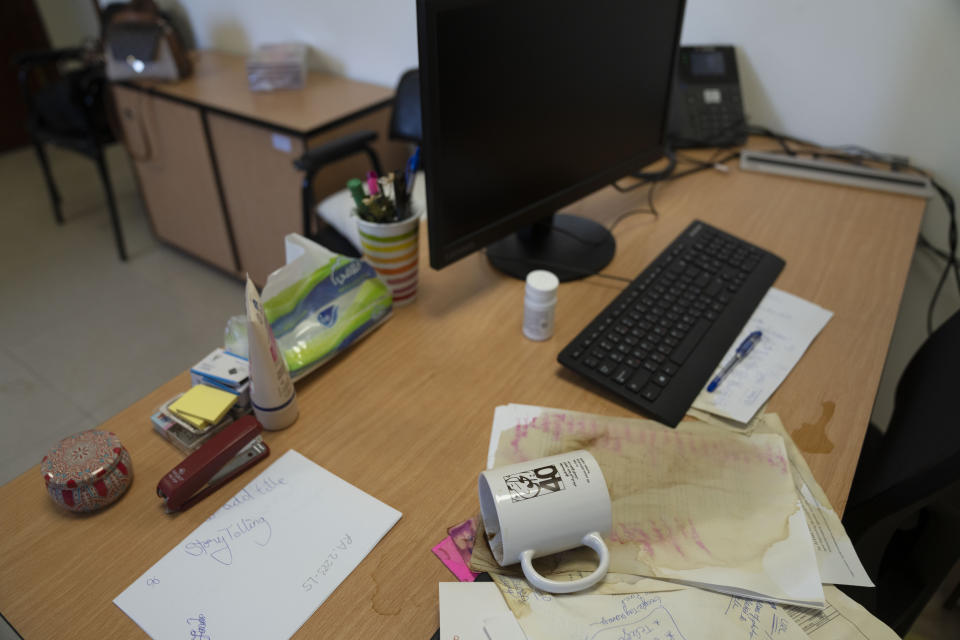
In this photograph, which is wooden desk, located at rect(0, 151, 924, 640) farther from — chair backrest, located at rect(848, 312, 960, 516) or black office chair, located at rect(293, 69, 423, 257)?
black office chair, located at rect(293, 69, 423, 257)

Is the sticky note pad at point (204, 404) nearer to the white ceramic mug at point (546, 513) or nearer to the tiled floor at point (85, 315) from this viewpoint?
the white ceramic mug at point (546, 513)

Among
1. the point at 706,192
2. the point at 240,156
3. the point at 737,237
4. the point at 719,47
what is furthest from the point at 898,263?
the point at 240,156

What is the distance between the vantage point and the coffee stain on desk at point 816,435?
0.73 m

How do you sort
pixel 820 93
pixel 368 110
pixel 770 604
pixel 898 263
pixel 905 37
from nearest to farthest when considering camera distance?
1. pixel 770 604
2. pixel 898 263
3. pixel 905 37
4. pixel 820 93
5. pixel 368 110

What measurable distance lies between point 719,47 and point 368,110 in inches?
42.8

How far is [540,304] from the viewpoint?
0.84 meters

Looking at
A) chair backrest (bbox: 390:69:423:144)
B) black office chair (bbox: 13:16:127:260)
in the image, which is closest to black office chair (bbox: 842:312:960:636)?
chair backrest (bbox: 390:69:423:144)

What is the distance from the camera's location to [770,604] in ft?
1.87

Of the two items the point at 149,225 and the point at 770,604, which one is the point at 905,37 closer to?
the point at 770,604

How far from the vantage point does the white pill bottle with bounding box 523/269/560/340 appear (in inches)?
32.9

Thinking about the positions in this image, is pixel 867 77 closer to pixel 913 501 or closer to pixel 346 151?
pixel 913 501

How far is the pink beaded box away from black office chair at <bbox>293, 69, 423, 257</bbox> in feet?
2.69

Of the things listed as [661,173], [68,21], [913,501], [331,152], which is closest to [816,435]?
[913,501]

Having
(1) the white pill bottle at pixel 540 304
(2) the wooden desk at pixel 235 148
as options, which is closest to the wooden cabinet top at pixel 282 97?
(2) the wooden desk at pixel 235 148
